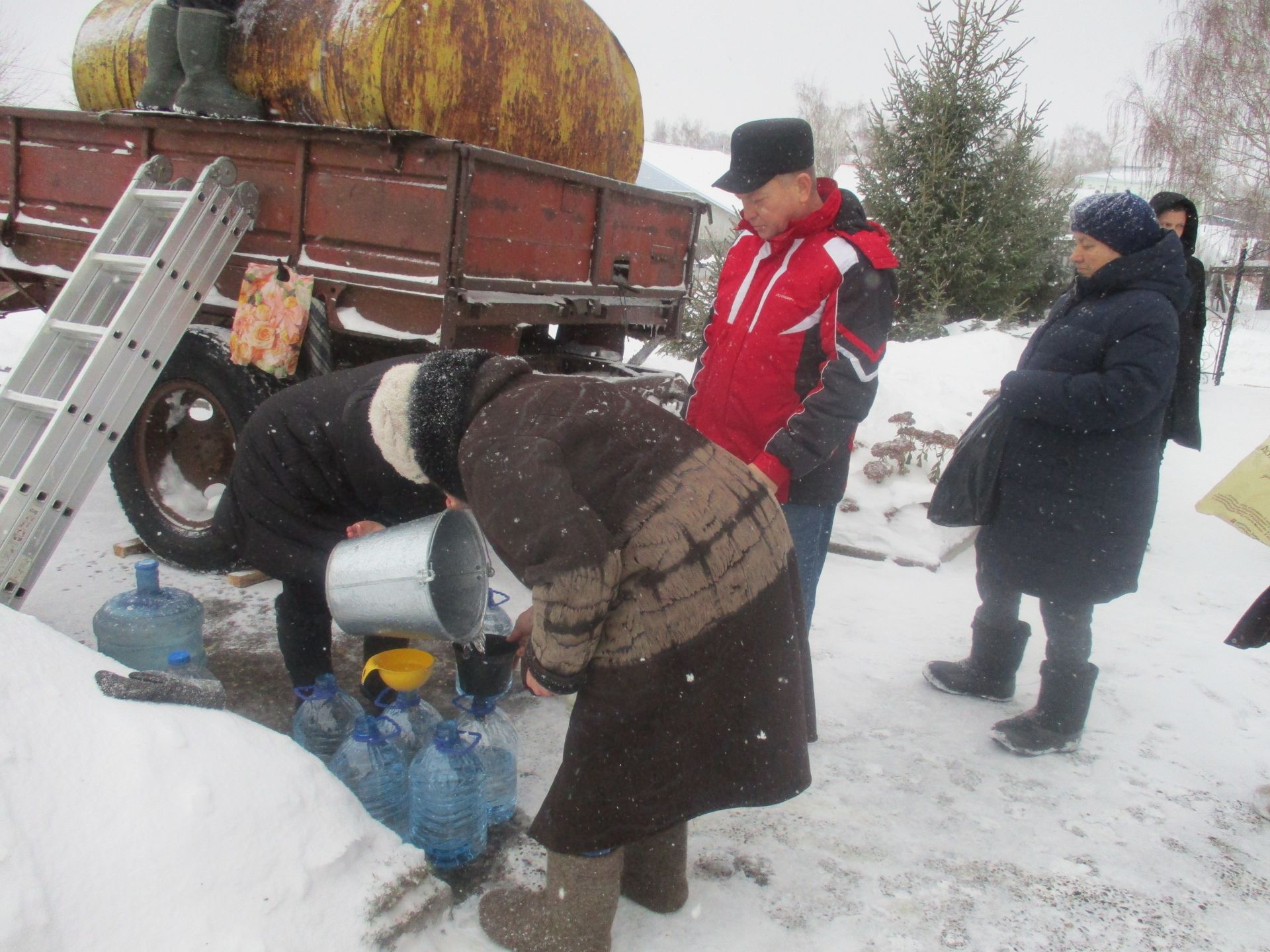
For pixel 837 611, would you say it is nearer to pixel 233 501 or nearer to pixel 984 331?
pixel 233 501

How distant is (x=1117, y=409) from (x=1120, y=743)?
4.13ft

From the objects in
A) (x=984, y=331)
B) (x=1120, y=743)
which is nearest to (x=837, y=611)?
(x=1120, y=743)

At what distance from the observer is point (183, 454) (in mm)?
4062

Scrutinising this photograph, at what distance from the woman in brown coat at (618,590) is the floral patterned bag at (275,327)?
191 cm

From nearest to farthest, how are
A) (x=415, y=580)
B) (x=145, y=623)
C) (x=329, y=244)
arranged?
(x=415, y=580) < (x=145, y=623) < (x=329, y=244)

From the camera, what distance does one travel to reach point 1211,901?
2246 millimetres

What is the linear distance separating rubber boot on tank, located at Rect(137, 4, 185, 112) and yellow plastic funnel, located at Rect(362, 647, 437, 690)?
2.98 m

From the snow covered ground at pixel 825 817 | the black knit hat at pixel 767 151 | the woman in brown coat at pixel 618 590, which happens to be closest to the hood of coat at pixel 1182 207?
the snow covered ground at pixel 825 817

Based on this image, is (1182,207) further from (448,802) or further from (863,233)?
(448,802)

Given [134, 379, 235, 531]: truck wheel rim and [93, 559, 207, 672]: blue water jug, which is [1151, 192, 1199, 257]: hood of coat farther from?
[134, 379, 235, 531]: truck wheel rim

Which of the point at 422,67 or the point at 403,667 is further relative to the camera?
the point at 422,67

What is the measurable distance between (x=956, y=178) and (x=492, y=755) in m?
8.89

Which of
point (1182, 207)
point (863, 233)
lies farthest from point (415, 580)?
point (1182, 207)

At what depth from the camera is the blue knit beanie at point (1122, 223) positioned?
251cm
